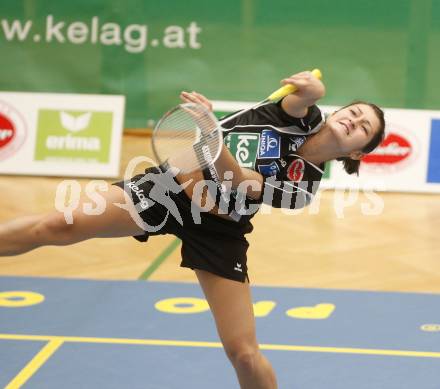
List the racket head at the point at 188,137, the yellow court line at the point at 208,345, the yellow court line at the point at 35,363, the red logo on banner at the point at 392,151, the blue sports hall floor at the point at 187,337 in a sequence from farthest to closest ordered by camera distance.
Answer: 1. the red logo on banner at the point at 392,151
2. the yellow court line at the point at 208,345
3. the blue sports hall floor at the point at 187,337
4. the yellow court line at the point at 35,363
5. the racket head at the point at 188,137

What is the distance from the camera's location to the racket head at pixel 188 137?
3.11 meters

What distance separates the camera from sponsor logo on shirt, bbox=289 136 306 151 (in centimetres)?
357

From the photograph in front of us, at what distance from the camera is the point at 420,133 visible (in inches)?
311

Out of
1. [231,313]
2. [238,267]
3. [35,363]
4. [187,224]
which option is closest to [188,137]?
[187,224]

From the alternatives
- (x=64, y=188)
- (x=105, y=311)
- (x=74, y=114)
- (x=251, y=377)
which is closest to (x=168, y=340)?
(x=105, y=311)

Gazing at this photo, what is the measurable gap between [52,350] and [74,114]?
12.3ft

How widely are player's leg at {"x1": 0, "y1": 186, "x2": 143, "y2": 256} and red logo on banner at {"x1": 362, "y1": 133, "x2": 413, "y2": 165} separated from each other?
15.1ft

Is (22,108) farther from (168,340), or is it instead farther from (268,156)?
(268,156)

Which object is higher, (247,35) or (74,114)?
(247,35)

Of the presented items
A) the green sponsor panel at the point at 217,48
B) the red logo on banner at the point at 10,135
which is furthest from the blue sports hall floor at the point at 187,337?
the green sponsor panel at the point at 217,48

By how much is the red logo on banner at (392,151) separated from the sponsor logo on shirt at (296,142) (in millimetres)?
4357

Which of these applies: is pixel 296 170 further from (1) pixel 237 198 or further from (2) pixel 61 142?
(2) pixel 61 142

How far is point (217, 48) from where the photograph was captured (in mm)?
8250

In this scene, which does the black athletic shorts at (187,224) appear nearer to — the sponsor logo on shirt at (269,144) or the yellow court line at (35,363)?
the sponsor logo on shirt at (269,144)
